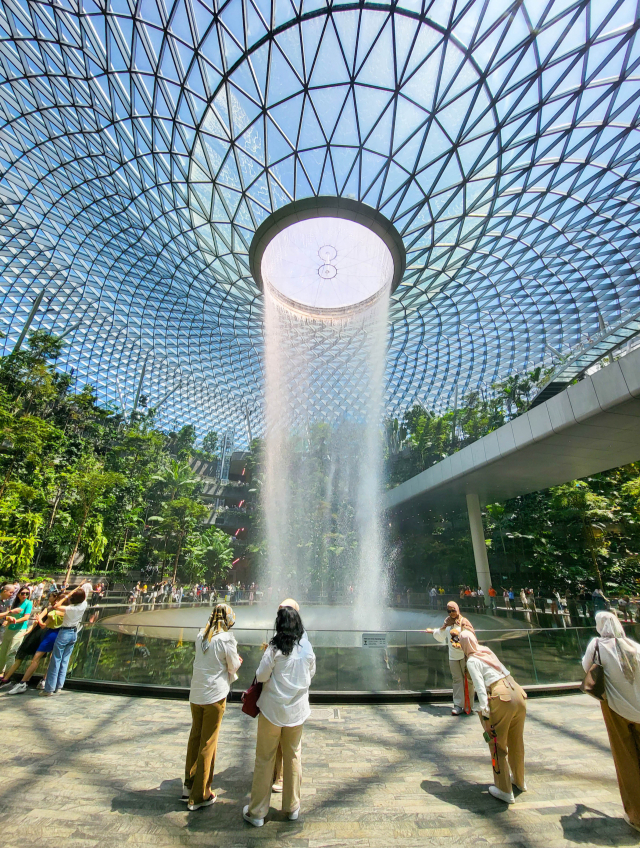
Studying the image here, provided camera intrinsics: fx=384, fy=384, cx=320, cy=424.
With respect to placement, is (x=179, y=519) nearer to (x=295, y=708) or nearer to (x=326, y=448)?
(x=326, y=448)

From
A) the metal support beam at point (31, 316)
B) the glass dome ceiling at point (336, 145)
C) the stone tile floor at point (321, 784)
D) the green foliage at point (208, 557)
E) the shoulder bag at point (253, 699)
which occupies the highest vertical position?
the metal support beam at point (31, 316)

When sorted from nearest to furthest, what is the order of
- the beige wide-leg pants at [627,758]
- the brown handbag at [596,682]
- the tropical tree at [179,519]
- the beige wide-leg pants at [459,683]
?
the beige wide-leg pants at [627,758] → the brown handbag at [596,682] → the beige wide-leg pants at [459,683] → the tropical tree at [179,519]

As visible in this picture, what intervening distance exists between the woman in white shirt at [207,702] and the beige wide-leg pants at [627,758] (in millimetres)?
4271

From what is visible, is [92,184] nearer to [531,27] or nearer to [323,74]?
[323,74]

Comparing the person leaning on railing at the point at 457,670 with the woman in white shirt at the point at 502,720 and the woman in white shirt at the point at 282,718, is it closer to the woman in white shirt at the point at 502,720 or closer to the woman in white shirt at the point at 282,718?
the woman in white shirt at the point at 502,720

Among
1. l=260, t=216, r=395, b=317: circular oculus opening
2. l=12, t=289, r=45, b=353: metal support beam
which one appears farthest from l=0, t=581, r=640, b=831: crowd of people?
l=12, t=289, r=45, b=353: metal support beam

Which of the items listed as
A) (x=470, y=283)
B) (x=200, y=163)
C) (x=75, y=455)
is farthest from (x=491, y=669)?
(x=75, y=455)

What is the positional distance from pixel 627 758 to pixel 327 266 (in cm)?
3097

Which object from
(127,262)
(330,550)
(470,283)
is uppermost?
(127,262)

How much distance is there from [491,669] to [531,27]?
22.5 metres

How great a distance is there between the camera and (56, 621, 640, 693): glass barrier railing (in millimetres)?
8828

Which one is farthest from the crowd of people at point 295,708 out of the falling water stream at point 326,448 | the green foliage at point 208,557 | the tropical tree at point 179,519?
the green foliage at point 208,557

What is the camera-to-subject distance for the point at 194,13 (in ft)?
53.2

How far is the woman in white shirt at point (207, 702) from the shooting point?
14.0 feet
